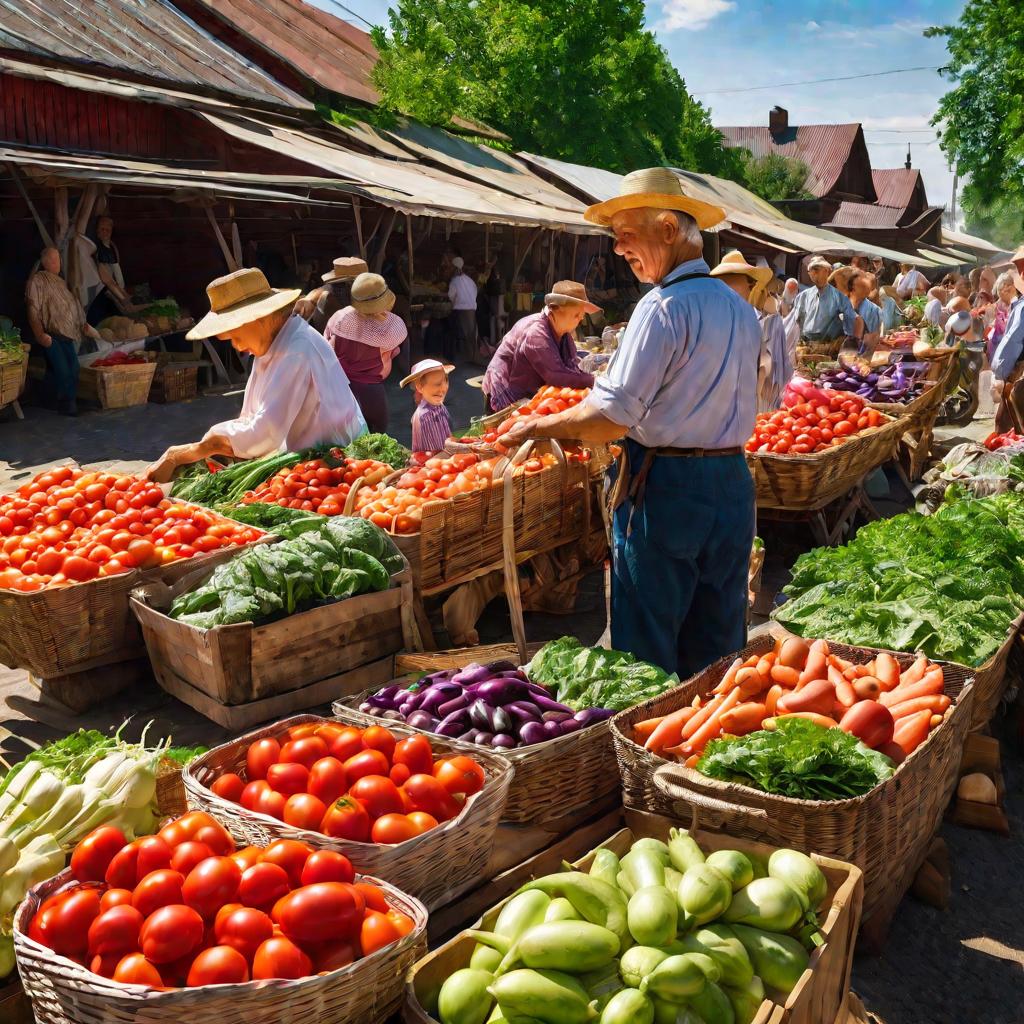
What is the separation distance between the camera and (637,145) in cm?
3488

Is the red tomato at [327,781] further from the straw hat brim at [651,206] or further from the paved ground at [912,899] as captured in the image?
the straw hat brim at [651,206]

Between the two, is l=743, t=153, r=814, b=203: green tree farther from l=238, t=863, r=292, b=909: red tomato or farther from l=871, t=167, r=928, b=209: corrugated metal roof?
l=238, t=863, r=292, b=909: red tomato

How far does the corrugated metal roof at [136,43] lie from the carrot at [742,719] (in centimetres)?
1427

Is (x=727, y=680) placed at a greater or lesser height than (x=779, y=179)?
lesser

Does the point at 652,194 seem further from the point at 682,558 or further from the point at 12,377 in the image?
the point at 12,377

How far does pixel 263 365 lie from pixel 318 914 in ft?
13.4

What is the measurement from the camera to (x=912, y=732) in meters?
3.19

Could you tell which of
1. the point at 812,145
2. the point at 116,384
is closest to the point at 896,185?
the point at 812,145

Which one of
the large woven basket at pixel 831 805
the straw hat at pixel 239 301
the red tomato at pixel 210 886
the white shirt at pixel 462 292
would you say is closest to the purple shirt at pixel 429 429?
the straw hat at pixel 239 301

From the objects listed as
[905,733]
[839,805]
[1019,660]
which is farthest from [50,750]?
[1019,660]

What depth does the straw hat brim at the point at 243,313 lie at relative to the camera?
533 centimetres

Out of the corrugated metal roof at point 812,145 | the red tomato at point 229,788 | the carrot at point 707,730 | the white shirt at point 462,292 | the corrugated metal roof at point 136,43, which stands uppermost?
the corrugated metal roof at point 812,145

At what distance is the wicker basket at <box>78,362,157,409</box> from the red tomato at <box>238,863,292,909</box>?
11370 mm

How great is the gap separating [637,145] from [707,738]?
34666 mm
